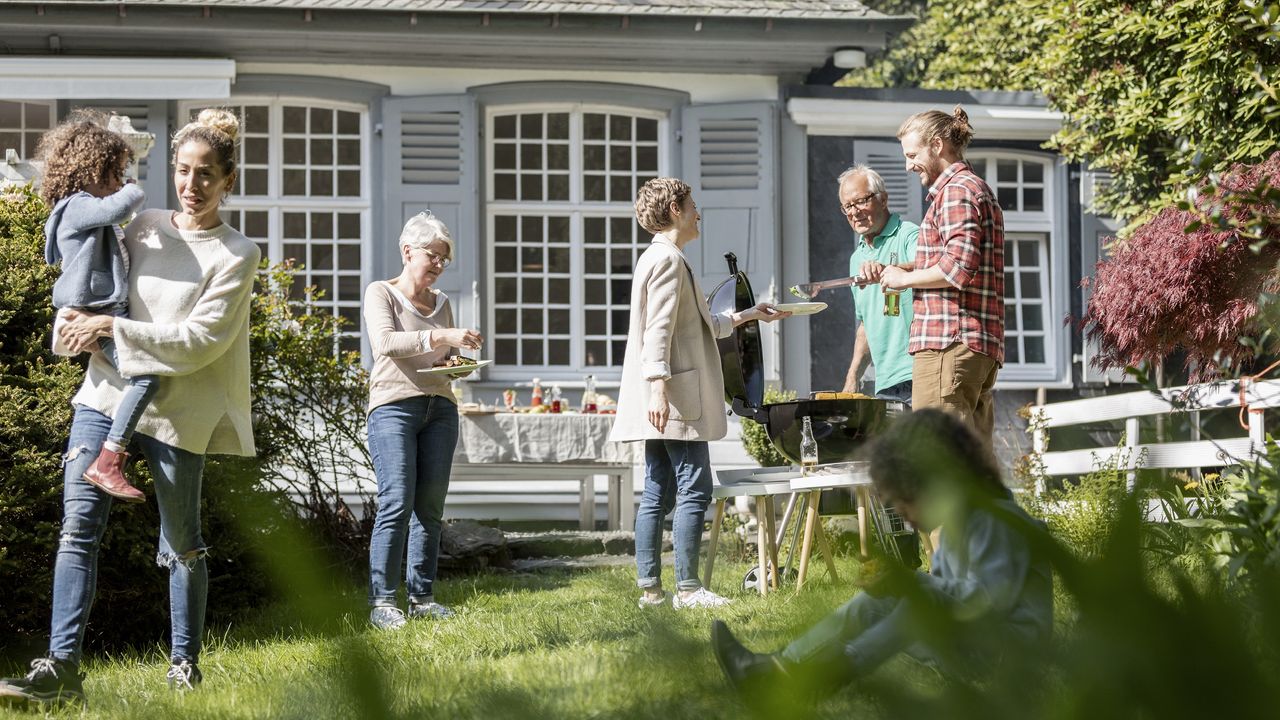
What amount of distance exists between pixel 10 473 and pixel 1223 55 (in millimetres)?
6528

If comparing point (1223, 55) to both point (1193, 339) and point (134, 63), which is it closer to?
point (1193, 339)

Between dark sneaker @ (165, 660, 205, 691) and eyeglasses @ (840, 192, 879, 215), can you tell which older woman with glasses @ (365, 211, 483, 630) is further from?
eyeglasses @ (840, 192, 879, 215)

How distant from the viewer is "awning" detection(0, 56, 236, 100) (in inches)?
343

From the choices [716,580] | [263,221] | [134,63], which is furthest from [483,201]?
[716,580]

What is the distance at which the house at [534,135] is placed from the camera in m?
8.86

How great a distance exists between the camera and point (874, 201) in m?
4.77

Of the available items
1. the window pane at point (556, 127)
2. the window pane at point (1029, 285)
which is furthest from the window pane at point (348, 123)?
the window pane at point (1029, 285)

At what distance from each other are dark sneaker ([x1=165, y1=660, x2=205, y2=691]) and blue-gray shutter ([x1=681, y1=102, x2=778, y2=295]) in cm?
642

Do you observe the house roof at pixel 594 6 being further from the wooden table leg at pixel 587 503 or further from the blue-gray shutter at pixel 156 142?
the wooden table leg at pixel 587 503

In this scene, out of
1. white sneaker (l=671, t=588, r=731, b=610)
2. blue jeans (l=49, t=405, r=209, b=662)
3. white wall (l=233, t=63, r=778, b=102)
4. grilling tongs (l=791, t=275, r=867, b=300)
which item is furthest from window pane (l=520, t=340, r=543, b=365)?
blue jeans (l=49, t=405, r=209, b=662)

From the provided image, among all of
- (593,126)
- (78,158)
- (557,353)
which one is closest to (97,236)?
(78,158)

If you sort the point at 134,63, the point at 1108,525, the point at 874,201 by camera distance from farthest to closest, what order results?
the point at 134,63 < the point at 874,201 < the point at 1108,525

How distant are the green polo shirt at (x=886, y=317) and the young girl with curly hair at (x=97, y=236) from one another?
7.82ft

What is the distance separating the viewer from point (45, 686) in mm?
2895
